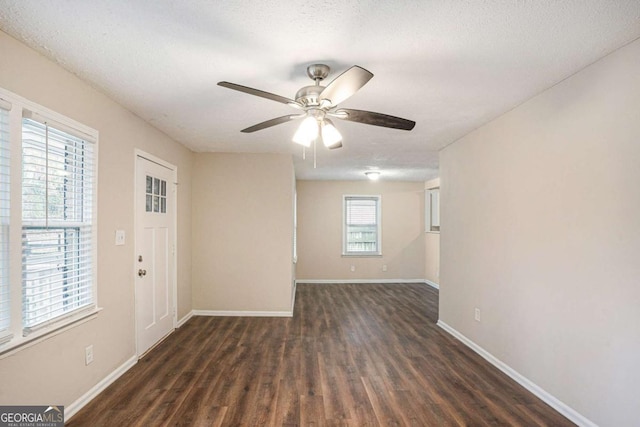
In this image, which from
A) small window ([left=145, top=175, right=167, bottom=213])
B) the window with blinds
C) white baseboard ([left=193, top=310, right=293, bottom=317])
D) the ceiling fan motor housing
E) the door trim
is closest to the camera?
the ceiling fan motor housing

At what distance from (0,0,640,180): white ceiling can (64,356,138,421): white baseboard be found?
7.65ft

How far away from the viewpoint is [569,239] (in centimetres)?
224

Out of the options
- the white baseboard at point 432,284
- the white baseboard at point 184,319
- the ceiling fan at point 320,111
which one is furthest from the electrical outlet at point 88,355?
the white baseboard at point 432,284

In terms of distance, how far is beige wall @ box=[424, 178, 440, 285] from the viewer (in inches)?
272

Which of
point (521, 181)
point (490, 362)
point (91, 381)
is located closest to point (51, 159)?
point (91, 381)

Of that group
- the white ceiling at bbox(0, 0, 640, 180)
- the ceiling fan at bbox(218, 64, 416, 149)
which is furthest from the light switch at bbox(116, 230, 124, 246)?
the ceiling fan at bbox(218, 64, 416, 149)

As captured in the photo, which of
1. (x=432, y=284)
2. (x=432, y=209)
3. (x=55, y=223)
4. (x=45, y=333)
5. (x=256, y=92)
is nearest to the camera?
(x=256, y=92)

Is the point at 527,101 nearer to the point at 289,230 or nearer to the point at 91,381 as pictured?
the point at 289,230

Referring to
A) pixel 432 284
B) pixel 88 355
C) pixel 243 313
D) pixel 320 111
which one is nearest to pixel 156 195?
pixel 88 355

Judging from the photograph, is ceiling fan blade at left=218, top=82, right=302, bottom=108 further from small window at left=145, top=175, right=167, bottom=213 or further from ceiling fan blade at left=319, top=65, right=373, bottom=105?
small window at left=145, top=175, right=167, bottom=213

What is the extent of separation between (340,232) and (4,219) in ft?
20.1

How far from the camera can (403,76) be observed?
2.26 metres

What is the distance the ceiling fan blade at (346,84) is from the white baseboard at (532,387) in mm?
2578

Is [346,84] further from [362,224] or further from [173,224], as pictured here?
[362,224]
